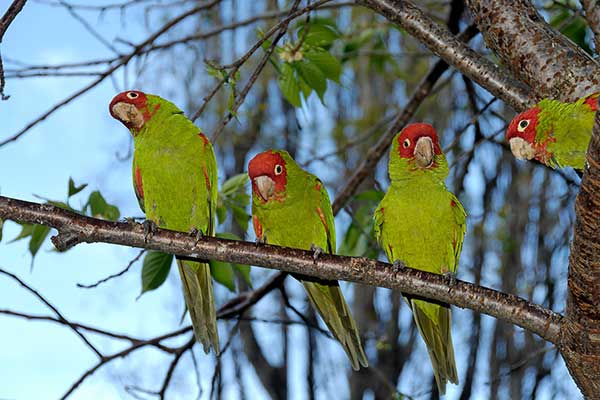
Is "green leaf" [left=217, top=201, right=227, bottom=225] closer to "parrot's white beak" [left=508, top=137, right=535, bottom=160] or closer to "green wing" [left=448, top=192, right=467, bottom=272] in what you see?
"green wing" [left=448, top=192, right=467, bottom=272]

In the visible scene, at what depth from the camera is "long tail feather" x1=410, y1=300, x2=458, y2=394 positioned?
3016 mm

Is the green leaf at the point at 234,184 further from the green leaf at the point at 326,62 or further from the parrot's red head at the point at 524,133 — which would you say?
the parrot's red head at the point at 524,133

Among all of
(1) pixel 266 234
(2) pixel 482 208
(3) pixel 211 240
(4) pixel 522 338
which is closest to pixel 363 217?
(1) pixel 266 234

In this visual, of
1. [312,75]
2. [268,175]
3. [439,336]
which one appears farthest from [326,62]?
[439,336]

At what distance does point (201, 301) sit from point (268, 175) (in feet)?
2.13

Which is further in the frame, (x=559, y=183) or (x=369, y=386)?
(x=369, y=386)

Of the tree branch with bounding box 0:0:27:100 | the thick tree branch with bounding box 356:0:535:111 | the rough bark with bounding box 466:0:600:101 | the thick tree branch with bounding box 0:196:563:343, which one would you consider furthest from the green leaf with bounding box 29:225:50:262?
the rough bark with bounding box 466:0:600:101

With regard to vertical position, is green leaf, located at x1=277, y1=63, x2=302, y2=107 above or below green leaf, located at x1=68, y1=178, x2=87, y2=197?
above

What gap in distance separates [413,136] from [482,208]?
3343 millimetres

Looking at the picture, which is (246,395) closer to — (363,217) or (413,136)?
(363,217)

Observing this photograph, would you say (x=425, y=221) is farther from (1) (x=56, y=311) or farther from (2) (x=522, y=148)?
(1) (x=56, y=311)

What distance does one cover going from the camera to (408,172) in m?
3.12

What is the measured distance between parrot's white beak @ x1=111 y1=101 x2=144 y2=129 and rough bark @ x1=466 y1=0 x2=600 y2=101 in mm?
1642

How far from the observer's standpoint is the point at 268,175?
3176mm
